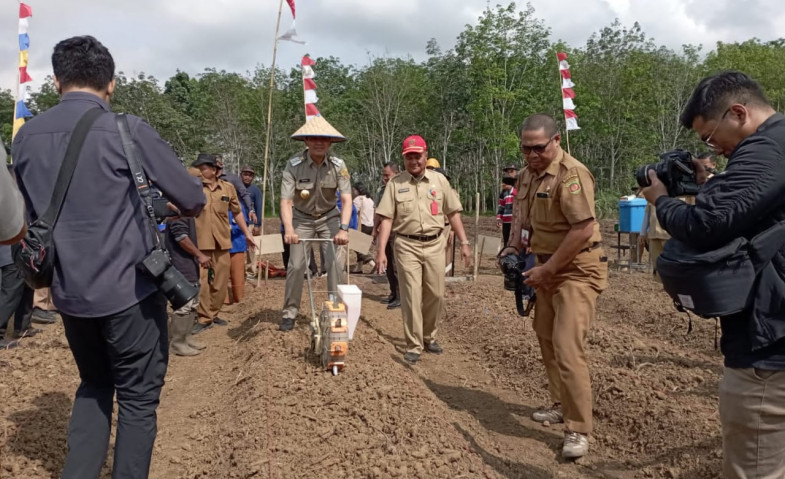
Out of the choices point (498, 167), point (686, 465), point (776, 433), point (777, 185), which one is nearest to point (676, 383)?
point (686, 465)

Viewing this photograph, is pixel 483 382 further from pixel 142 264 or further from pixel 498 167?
pixel 498 167

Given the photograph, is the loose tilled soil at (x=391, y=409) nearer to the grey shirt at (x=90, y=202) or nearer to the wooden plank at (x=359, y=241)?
the wooden plank at (x=359, y=241)

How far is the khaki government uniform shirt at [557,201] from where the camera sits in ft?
11.7

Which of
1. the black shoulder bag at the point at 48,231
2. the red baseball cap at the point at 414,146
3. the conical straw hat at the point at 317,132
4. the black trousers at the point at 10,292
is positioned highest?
the conical straw hat at the point at 317,132

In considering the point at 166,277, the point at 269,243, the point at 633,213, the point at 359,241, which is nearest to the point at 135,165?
the point at 166,277

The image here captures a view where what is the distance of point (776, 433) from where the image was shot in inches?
77.6

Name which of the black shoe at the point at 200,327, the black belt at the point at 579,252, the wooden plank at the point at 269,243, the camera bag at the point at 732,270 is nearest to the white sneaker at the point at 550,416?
the black belt at the point at 579,252

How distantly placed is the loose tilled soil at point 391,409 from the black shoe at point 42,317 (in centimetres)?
96

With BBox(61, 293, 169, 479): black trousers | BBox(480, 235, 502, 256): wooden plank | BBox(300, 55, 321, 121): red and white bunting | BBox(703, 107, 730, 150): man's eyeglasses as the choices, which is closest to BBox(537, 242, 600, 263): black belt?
BBox(703, 107, 730, 150): man's eyeglasses

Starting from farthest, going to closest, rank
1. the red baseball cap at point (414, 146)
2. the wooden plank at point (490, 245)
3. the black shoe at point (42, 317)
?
1. the wooden plank at point (490, 245)
2. the black shoe at point (42, 317)
3. the red baseball cap at point (414, 146)

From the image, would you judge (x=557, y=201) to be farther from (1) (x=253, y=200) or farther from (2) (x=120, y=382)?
(1) (x=253, y=200)

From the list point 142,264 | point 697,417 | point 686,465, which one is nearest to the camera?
point 142,264

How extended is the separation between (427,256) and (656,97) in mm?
32016

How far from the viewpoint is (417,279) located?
18.4 feet
